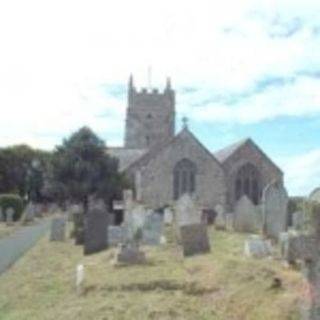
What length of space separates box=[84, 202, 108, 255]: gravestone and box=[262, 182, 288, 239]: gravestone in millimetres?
4897

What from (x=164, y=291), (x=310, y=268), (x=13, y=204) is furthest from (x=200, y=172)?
(x=310, y=268)

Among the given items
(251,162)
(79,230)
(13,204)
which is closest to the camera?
(79,230)

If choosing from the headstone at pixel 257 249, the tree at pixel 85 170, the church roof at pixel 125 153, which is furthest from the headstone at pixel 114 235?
the church roof at pixel 125 153

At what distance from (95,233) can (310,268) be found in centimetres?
1404

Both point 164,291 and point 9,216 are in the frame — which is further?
point 9,216

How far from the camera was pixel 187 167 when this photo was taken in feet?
234

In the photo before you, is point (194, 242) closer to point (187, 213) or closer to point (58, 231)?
point (187, 213)

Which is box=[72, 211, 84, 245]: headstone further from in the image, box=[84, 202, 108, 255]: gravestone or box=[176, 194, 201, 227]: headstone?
box=[84, 202, 108, 255]: gravestone

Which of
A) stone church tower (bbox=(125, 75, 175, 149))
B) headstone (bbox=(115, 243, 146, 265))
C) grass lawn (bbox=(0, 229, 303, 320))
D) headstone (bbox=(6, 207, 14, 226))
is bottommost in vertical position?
grass lawn (bbox=(0, 229, 303, 320))

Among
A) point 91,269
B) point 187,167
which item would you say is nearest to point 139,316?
point 91,269

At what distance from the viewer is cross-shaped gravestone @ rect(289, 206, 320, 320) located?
1039 cm

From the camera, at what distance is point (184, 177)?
233ft

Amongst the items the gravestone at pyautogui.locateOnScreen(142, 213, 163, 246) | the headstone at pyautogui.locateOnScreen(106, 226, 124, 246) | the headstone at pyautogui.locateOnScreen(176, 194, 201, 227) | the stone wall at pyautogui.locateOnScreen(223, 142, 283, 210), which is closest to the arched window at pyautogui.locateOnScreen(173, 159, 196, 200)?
the stone wall at pyautogui.locateOnScreen(223, 142, 283, 210)

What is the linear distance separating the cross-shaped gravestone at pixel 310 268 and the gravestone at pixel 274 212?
10.4 metres
